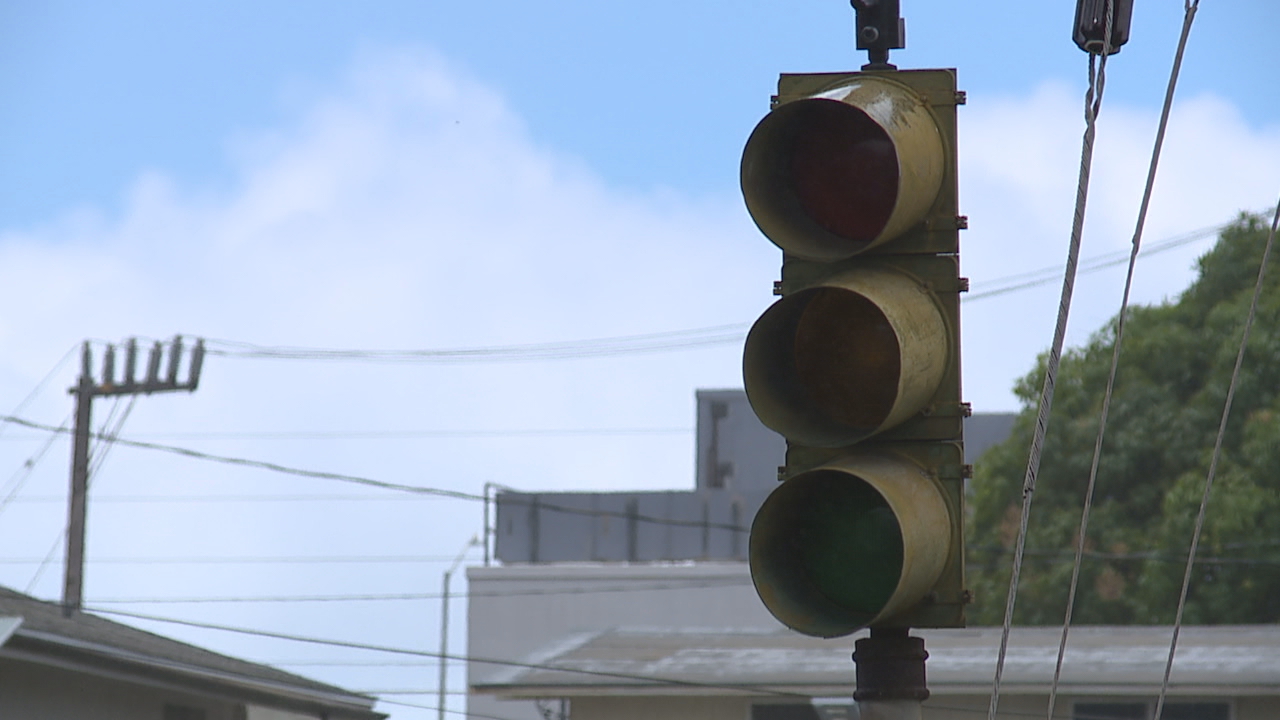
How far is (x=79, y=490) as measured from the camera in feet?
84.3

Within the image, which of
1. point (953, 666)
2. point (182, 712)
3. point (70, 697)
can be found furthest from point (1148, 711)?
point (70, 697)

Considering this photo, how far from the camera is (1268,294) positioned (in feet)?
110

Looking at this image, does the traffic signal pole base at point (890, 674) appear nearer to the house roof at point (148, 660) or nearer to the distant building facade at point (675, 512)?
the house roof at point (148, 660)

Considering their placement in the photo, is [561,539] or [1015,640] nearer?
[1015,640]

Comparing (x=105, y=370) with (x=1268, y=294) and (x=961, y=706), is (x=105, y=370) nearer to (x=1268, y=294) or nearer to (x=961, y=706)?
(x=961, y=706)

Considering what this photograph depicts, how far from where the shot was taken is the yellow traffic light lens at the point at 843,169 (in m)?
3.50

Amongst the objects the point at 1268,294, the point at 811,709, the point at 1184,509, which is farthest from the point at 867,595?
the point at 1268,294

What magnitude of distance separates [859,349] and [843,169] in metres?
0.39

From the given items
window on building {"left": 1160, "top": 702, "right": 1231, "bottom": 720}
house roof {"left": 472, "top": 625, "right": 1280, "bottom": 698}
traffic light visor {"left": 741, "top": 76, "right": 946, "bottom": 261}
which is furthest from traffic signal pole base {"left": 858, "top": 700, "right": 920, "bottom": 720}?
window on building {"left": 1160, "top": 702, "right": 1231, "bottom": 720}

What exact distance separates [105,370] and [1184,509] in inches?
769

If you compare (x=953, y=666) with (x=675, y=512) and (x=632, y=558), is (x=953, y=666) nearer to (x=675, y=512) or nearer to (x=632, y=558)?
(x=675, y=512)

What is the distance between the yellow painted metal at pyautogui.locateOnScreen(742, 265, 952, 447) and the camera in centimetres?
342

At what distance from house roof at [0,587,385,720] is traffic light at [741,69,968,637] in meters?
14.7

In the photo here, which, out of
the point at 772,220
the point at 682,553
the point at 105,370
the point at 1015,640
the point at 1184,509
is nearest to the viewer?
the point at 772,220
